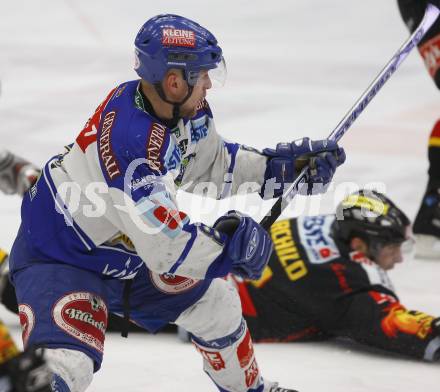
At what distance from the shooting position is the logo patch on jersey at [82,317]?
332 cm

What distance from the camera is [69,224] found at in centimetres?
349

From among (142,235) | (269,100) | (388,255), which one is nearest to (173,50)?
(142,235)

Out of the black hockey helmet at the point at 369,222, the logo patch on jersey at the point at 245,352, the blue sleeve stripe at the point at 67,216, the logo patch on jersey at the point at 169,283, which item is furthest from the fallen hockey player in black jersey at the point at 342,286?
the blue sleeve stripe at the point at 67,216

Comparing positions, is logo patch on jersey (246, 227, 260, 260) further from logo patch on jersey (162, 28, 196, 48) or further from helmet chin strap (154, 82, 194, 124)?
logo patch on jersey (162, 28, 196, 48)

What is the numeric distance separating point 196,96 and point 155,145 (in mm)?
253

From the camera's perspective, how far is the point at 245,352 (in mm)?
3723

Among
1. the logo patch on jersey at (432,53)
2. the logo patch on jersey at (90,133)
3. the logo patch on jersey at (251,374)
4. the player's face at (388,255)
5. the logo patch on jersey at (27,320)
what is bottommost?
the logo patch on jersey at (251,374)

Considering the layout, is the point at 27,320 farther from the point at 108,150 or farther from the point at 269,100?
the point at 269,100

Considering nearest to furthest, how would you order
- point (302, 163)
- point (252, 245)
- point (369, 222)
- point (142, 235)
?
point (142, 235) → point (252, 245) → point (302, 163) → point (369, 222)

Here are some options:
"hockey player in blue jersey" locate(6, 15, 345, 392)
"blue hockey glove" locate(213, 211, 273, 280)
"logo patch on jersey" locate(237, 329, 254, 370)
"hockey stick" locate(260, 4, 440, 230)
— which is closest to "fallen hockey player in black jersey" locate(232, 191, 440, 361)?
"hockey stick" locate(260, 4, 440, 230)

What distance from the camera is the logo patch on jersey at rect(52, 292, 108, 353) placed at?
3318 mm

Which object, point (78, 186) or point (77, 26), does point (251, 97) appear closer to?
point (77, 26)

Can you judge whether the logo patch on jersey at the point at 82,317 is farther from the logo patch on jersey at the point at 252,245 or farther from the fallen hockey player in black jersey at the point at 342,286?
the fallen hockey player in black jersey at the point at 342,286

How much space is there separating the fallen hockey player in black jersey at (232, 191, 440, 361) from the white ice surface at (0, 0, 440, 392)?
0.09m
